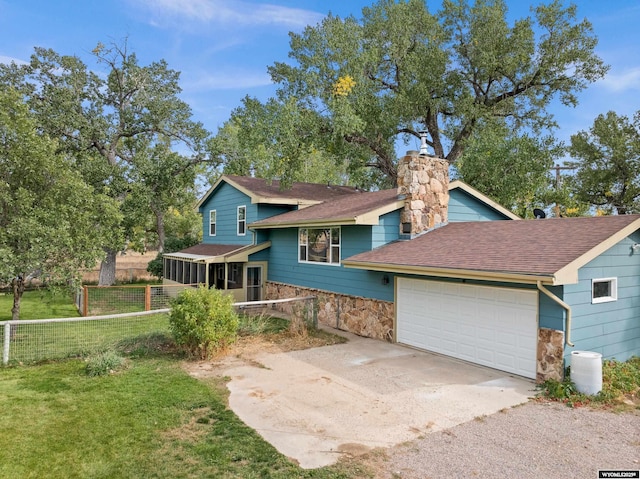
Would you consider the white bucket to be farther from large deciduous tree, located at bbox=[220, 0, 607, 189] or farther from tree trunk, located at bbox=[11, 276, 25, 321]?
large deciduous tree, located at bbox=[220, 0, 607, 189]

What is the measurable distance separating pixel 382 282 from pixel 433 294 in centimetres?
178

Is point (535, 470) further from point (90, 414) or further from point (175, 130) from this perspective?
point (175, 130)

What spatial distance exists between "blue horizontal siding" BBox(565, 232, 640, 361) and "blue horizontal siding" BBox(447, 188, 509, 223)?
17.3ft

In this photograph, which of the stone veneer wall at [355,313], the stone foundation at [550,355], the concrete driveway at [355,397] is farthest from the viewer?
the stone veneer wall at [355,313]

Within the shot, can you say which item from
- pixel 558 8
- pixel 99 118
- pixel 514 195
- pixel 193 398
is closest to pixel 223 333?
pixel 193 398

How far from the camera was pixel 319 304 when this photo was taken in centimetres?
1372

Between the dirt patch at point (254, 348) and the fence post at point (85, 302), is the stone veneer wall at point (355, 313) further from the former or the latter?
the fence post at point (85, 302)

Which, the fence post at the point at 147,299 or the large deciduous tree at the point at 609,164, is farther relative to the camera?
the large deciduous tree at the point at 609,164

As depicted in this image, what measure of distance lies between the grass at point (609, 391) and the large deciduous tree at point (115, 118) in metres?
20.4

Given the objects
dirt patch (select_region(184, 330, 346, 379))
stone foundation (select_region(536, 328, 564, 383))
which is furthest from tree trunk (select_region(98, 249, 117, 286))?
stone foundation (select_region(536, 328, 564, 383))

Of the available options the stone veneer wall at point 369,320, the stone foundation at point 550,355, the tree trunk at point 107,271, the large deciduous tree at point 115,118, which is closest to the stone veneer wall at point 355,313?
the stone veneer wall at point 369,320

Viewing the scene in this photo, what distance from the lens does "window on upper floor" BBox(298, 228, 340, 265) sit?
522 inches

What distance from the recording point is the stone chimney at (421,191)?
11898mm

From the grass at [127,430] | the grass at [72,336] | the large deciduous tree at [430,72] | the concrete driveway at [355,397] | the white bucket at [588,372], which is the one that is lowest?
the concrete driveway at [355,397]
